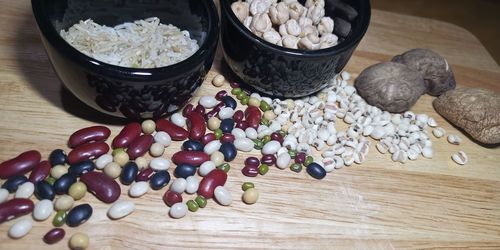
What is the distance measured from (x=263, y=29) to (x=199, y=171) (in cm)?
34

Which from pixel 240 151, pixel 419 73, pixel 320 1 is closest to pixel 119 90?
pixel 240 151

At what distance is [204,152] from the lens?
1003mm

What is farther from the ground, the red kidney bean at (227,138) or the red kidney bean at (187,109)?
the red kidney bean at (187,109)

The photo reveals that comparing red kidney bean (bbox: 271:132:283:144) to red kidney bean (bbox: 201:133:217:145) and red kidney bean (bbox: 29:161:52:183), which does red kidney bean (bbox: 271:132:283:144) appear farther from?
red kidney bean (bbox: 29:161:52:183)

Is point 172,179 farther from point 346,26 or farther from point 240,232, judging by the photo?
point 346,26

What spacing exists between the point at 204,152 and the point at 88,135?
22cm

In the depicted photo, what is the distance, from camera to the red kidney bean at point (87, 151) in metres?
0.92

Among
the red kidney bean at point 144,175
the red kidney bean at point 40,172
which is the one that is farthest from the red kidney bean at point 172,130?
the red kidney bean at point 40,172

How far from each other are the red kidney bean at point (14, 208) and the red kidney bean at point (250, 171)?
0.38m

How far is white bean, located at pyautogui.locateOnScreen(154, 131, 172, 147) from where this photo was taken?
1.00 meters

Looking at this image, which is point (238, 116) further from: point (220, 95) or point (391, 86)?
point (391, 86)

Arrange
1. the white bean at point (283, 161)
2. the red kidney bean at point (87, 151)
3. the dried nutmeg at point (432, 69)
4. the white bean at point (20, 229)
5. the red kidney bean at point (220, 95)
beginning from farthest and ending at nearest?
the dried nutmeg at point (432, 69) < the red kidney bean at point (220, 95) < the white bean at point (283, 161) < the red kidney bean at point (87, 151) < the white bean at point (20, 229)

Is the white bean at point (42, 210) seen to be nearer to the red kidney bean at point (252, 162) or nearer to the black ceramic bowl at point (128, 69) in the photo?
the black ceramic bowl at point (128, 69)

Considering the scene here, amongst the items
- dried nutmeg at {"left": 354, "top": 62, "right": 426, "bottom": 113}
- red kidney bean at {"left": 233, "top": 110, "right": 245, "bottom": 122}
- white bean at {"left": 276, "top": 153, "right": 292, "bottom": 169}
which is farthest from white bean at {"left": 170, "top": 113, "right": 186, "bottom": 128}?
dried nutmeg at {"left": 354, "top": 62, "right": 426, "bottom": 113}
